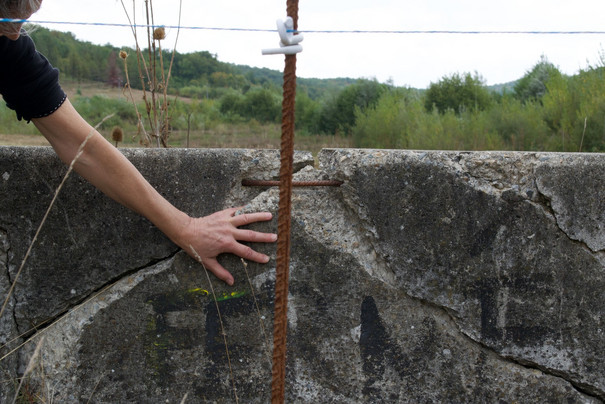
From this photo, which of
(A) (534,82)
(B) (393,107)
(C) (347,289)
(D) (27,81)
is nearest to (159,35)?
(D) (27,81)

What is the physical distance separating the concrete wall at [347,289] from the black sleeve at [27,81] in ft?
1.04

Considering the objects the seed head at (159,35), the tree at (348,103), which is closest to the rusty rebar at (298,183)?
the seed head at (159,35)

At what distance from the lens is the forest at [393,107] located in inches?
314

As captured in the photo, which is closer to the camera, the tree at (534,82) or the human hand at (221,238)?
the human hand at (221,238)

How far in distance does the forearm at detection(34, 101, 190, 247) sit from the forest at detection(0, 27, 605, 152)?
201 centimetres

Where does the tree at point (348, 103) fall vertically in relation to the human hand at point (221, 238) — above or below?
above

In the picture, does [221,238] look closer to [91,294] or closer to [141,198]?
[141,198]

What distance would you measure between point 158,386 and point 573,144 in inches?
305

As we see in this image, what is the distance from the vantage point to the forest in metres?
7.99

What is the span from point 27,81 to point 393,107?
12.3 metres

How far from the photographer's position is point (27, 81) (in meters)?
1.51

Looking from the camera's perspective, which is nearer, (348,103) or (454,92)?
(454,92)

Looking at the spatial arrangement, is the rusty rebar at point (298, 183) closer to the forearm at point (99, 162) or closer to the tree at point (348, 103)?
the forearm at point (99, 162)

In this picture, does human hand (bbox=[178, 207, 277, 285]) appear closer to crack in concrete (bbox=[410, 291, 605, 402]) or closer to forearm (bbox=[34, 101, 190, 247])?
forearm (bbox=[34, 101, 190, 247])
